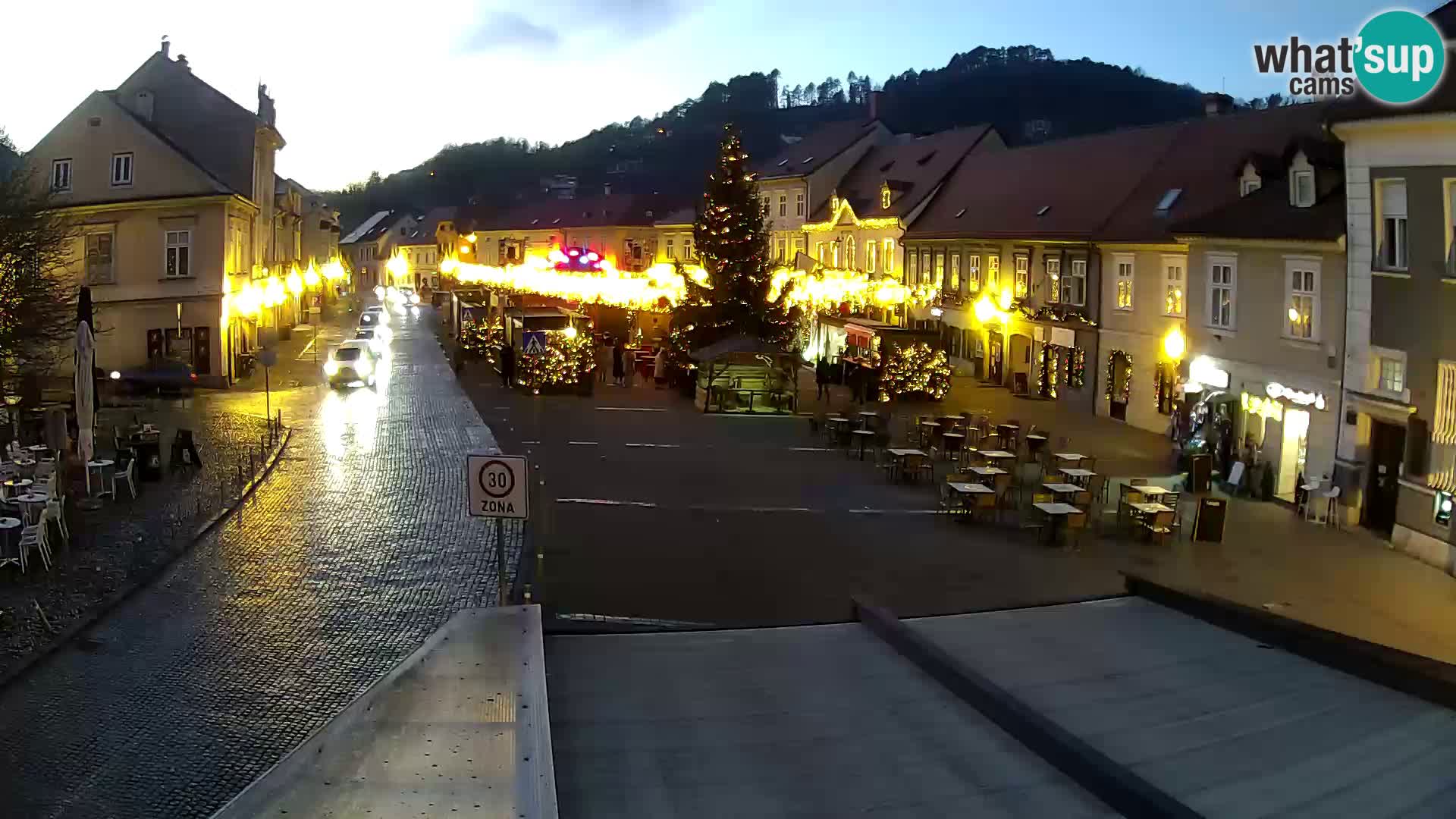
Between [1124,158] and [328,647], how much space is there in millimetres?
33546

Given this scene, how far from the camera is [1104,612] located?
10.4 meters

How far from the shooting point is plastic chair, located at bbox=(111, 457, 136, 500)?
21.8 m

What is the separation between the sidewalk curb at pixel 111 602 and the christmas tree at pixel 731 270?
20839 millimetres

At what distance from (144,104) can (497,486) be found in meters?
40.2

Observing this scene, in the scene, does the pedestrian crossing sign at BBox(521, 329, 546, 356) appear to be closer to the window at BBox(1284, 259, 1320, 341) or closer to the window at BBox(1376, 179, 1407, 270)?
the window at BBox(1284, 259, 1320, 341)

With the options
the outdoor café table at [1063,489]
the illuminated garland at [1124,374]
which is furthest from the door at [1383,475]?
the illuminated garland at [1124,374]

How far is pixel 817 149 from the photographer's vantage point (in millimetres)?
68938

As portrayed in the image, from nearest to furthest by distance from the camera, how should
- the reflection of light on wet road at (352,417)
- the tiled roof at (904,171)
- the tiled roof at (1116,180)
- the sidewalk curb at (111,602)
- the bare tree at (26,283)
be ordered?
the sidewalk curb at (111,602) → the bare tree at (26,283) → the reflection of light on wet road at (352,417) → the tiled roof at (1116,180) → the tiled roof at (904,171)

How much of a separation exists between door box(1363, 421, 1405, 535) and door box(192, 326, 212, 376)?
34.4m

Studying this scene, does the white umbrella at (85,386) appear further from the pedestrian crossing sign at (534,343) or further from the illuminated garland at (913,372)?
the illuminated garland at (913,372)

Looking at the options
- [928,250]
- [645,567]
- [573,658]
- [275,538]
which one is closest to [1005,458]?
[645,567]

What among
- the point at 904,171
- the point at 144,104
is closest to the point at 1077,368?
the point at 904,171

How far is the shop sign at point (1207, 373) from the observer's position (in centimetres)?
2688

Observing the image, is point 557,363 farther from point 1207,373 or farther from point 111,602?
point 111,602
